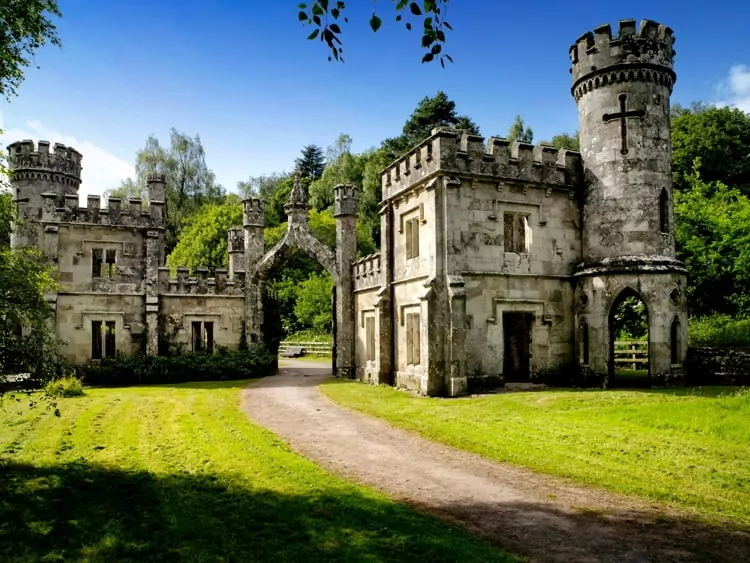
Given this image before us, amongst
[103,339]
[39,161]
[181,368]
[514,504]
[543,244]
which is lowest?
[514,504]

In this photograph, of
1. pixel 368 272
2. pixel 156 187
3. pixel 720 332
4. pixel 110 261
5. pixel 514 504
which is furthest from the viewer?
pixel 156 187

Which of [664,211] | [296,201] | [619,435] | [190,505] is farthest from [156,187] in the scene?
[619,435]

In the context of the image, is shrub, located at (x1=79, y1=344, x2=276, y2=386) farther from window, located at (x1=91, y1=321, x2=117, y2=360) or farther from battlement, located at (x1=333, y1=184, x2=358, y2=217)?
battlement, located at (x1=333, y1=184, x2=358, y2=217)

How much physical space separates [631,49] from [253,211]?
55.2 ft

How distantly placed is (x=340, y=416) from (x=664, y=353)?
9.68 metres

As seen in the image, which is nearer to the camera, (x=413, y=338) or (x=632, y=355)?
(x=413, y=338)

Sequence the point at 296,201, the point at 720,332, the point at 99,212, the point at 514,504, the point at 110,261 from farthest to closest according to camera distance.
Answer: the point at 296,201 < the point at 110,261 < the point at 99,212 < the point at 720,332 < the point at 514,504

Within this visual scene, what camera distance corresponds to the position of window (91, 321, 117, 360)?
80.3 feet

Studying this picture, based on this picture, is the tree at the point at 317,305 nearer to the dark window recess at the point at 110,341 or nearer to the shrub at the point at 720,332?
the dark window recess at the point at 110,341

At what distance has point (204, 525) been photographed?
274 inches

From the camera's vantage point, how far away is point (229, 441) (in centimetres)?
1166

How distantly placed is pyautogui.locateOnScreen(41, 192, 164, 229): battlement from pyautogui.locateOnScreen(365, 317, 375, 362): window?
1001cm

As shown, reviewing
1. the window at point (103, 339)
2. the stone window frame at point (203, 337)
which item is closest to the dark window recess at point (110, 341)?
the window at point (103, 339)

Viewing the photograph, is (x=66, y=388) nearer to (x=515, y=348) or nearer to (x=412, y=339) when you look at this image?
(x=412, y=339)
